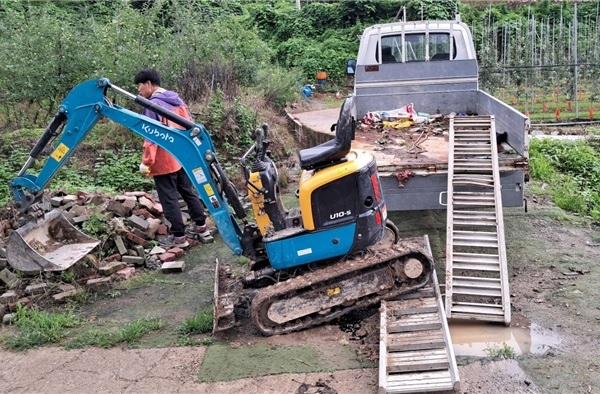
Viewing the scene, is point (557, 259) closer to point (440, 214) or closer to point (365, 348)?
point (440, 214)

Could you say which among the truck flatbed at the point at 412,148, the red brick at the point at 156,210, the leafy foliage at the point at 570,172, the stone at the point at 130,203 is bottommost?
the leafy foliage at the point at 570,172

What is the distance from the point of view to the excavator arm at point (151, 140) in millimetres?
5328

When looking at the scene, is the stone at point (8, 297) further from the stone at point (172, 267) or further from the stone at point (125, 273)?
the stone at point (172, 267)

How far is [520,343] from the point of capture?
184 inches

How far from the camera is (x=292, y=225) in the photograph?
17.6 feet

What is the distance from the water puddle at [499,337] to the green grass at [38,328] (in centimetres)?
356

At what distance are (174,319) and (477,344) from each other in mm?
2818

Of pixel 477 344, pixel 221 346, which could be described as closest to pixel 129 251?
pixel 221 346

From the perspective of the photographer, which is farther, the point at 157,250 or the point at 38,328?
the point at 157,250

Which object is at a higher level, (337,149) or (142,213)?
(337,149)

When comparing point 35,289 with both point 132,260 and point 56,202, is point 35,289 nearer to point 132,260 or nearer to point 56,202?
point 132,260

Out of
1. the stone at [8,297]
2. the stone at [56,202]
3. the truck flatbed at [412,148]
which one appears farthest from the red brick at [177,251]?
the truck flatbed at [412,148]

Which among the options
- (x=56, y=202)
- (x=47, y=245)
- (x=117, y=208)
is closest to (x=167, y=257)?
(x=117, y=208)

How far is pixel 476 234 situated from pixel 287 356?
232cm
